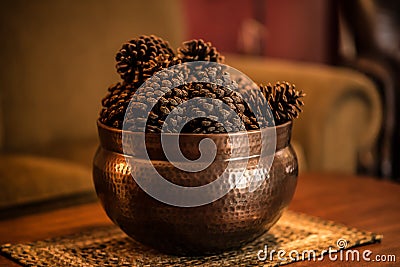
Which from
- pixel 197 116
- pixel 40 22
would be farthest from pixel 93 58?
pixel 197 116

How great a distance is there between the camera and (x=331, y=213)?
1166mm

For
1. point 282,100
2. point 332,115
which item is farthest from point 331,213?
point 332,115

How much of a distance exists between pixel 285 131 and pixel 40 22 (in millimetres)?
1303

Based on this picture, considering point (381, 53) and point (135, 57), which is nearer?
point (135, 57)

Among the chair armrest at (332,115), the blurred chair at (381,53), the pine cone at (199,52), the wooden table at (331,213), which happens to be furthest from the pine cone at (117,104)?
the blurred chair at (381,53)

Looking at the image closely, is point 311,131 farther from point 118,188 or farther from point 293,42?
point 293,42

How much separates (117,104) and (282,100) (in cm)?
22

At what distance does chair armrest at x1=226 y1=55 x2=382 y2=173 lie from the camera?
82.1 inches

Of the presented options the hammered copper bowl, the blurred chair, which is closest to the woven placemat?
the hammered copper bowl

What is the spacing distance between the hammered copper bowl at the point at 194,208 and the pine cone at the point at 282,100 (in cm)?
2

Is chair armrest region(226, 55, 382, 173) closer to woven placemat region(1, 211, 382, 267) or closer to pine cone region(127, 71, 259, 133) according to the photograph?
woven placemat region(1, 211, 382, 267)

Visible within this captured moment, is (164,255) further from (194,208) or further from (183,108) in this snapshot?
(183,108)

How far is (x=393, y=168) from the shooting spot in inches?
105

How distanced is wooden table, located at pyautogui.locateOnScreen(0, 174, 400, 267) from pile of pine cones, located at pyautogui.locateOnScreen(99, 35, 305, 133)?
0.22 metres
